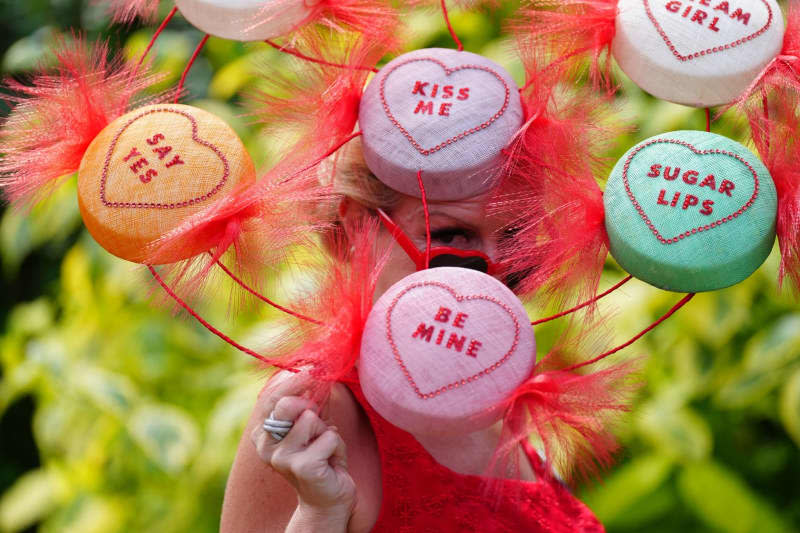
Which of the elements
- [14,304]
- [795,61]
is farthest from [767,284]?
[14,304]

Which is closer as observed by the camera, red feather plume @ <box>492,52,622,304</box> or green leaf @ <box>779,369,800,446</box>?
red feather plume @ <box>492,52,622,304</box>

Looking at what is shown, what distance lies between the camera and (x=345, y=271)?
86 centimetres

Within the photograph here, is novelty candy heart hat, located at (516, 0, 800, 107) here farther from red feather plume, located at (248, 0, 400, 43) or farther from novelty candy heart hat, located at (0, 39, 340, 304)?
novelty candy heart hat, located at (0, 39, 340, 304)

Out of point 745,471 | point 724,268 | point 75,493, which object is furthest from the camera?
point 75,493

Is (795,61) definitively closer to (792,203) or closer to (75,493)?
(792,203)

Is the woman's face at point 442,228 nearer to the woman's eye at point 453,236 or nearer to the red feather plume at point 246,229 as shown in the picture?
the woman's eye at point 453,236

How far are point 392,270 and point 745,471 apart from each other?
4.34 feet

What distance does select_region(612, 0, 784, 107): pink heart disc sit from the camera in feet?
2.88

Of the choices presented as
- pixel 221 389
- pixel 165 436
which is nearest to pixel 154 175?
pixel 165 436

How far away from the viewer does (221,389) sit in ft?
7.13

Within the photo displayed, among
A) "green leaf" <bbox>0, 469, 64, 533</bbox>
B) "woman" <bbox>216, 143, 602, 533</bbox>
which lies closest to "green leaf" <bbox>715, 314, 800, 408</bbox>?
"woman" <bbox>216, 143, 602, 533</bbox>

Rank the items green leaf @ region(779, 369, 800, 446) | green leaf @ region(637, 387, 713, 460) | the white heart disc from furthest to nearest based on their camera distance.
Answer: green leaf @ region(637, 387, 713, 460)
green leaf @ region(779, 369, 800, 446)
the white heart disc

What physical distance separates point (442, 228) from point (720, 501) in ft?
3.85

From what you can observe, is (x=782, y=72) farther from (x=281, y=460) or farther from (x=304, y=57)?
(x=281, y=460)
